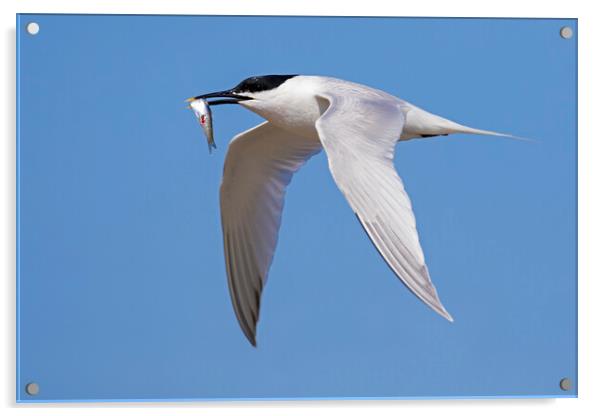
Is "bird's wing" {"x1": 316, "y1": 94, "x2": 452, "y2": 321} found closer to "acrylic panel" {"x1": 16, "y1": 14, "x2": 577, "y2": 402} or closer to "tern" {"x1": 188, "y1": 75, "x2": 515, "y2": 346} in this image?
"tern" {"x1": 188, "y1": 75, "x2": 515, "y2": 346}

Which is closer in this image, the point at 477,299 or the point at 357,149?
the point at 357,149

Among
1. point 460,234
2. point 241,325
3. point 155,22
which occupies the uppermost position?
point 155,22

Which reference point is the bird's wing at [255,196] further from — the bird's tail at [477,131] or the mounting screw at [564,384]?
the mounting screw at [564,384]

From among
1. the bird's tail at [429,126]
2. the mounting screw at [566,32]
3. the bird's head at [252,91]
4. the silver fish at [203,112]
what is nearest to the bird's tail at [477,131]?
the bird's tail at [429,126]

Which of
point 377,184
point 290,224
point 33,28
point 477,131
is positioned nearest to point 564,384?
point 477,131

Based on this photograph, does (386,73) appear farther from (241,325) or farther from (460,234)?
(241,325)

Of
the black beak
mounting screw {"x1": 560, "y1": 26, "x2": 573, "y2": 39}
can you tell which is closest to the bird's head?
the black beak

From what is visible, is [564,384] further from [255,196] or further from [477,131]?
[255,196]

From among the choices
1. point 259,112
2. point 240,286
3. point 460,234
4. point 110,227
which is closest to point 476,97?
point 460,234
